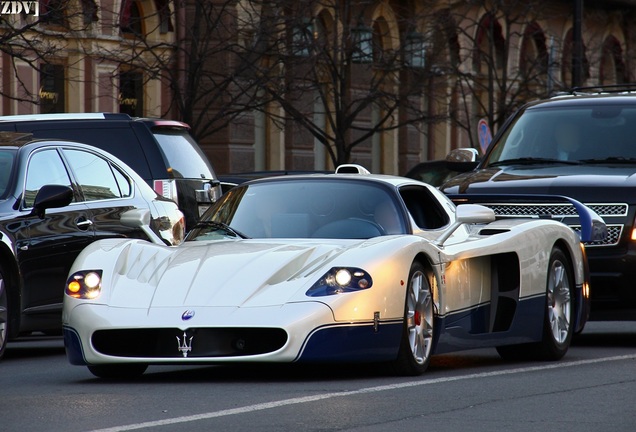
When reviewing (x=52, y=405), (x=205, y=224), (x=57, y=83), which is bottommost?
(x=52, y=405)

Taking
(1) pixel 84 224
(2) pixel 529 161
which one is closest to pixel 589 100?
(2) pixel 529 161

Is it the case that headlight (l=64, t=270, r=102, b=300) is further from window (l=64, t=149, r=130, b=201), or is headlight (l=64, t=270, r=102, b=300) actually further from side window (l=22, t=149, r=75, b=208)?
window (l=64, t=149, r=130, b=201)

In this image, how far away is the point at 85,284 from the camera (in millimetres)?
9359

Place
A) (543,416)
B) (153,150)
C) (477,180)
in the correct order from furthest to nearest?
(153,150) < (477,180) < (543,416)

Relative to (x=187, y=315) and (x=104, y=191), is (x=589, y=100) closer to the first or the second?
(x=104, y=191)

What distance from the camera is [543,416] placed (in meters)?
7.59

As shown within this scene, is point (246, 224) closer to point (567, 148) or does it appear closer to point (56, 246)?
point (56, 246)

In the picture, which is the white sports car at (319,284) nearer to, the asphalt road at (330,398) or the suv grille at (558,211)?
the asphalt road at (330,398)

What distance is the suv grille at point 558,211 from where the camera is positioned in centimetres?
1260

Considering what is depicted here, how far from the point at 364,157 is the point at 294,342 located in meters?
31.3

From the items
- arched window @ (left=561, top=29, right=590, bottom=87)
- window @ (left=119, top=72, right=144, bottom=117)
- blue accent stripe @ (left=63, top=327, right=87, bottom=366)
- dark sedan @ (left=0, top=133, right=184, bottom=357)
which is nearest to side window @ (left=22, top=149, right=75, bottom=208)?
dark sedan @ (left=0, top=133, right=184, bottom=357)

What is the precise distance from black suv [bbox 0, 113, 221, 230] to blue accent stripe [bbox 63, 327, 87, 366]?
5.63 metres

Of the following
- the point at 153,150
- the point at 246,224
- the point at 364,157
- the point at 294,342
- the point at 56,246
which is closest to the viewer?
the point at 294,342

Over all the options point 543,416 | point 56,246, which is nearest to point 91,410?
point 543,416
